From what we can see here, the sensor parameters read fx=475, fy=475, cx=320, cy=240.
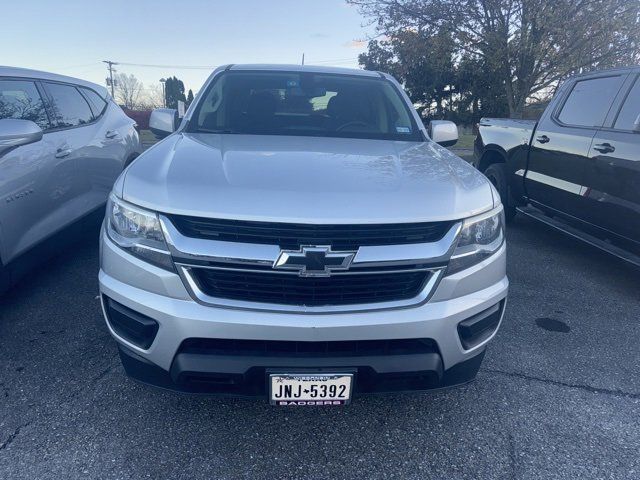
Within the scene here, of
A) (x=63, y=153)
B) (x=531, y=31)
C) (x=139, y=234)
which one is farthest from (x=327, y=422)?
(x=531, y=31)

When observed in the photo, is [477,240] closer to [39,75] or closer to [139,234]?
[139,234]

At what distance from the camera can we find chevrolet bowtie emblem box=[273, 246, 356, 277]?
1885 millimetres

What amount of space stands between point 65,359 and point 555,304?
356 cm

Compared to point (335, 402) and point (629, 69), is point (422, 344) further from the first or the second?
point (629, 69)

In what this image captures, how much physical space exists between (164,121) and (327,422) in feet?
8.24

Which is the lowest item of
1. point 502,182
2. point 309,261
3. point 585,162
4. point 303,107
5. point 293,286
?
point 502,182

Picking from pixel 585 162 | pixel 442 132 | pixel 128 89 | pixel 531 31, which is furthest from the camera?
pixel 128 89

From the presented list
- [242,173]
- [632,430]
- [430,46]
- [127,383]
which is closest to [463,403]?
[632,430]

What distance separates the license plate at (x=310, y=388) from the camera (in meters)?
1.92

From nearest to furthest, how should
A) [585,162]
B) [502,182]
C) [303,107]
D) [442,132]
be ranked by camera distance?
[303,107], [442,132], [585,162], [502,182]

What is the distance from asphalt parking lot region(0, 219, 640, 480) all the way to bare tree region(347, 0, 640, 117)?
10350mm

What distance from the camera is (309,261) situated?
1888 millimetres

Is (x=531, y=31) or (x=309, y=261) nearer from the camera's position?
(x=309, y=261)

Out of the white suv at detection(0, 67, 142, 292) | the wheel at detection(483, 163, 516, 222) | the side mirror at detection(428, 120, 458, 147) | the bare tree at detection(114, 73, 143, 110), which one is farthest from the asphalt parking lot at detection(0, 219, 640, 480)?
the bare tree at detection(114, 73, 143, 110)
